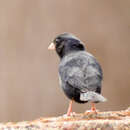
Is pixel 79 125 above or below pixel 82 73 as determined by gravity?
below

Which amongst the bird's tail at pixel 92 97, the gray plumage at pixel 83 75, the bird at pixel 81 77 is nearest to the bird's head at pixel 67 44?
the bird at pixel 81 77

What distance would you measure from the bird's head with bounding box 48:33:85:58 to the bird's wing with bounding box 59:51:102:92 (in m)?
0.23

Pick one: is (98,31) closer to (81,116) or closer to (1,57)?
(1,57)

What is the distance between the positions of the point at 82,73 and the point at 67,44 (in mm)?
516

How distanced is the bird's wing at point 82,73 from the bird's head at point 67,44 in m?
0.23

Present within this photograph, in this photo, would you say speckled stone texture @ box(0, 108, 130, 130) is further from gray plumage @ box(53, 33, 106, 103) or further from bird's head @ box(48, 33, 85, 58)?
bird's head @ box(48, 33, 85, 58)

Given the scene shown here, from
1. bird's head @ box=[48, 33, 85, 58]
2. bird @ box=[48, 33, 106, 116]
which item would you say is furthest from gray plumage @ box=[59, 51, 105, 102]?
bird's head @ box=[48, 33, 85, 58]

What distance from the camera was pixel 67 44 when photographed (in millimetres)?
4180

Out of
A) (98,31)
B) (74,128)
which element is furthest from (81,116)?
(98,31)

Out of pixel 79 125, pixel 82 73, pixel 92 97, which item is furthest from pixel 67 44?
pixel 79 125

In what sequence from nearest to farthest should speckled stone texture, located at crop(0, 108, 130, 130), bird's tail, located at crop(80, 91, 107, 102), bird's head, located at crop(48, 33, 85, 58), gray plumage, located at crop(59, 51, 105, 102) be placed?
speckled stone texture, located at crop(0, 108, 130, 130), bird's tail, located at crop(80, 91, 107, 102), gray plumage, located at crop(59, 51, 105, 102), bird's head, located at crop(48, 33, 85, 58)

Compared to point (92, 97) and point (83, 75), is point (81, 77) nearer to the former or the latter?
point (83, 75)

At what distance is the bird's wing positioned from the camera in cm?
366

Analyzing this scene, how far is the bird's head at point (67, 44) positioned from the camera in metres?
4.16
